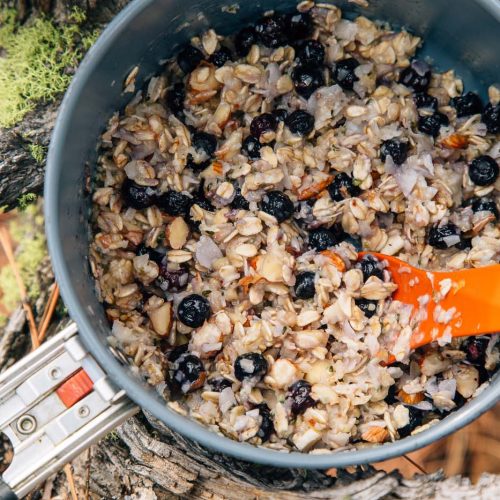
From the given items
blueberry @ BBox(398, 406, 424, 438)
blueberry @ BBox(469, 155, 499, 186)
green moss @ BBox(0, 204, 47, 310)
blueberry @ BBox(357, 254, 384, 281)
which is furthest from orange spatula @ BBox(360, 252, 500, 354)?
green moss @ BBox(0, 204, 47, 310)

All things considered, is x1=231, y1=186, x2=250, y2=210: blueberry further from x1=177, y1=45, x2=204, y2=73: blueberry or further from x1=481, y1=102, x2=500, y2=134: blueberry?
x1=481, y1=102, x2=500, y2=134: blueberry

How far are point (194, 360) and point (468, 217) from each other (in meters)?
0.67

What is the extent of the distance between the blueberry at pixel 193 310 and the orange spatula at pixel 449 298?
38cm

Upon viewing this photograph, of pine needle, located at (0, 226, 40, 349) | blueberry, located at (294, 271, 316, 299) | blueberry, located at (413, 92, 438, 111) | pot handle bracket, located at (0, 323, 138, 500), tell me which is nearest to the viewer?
pot handle bracket, located at (0, 323, 138, 500)

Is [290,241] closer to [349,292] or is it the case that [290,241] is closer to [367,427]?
[349,292]

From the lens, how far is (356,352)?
151cm

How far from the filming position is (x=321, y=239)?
160 cm

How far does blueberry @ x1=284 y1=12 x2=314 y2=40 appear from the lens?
1597 millimetres

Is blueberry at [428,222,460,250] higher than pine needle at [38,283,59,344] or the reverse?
the reverse

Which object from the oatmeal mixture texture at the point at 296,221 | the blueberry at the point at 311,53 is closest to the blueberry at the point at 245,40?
the oatmeal mixture texture at the point at 296,221

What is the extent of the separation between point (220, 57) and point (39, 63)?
397mm

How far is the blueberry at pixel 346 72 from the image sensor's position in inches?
63.4

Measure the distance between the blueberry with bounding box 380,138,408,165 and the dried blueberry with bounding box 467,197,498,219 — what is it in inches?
7.5

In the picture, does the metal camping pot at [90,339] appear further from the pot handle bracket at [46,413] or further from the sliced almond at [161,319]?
the sliced almond at [161,319]
